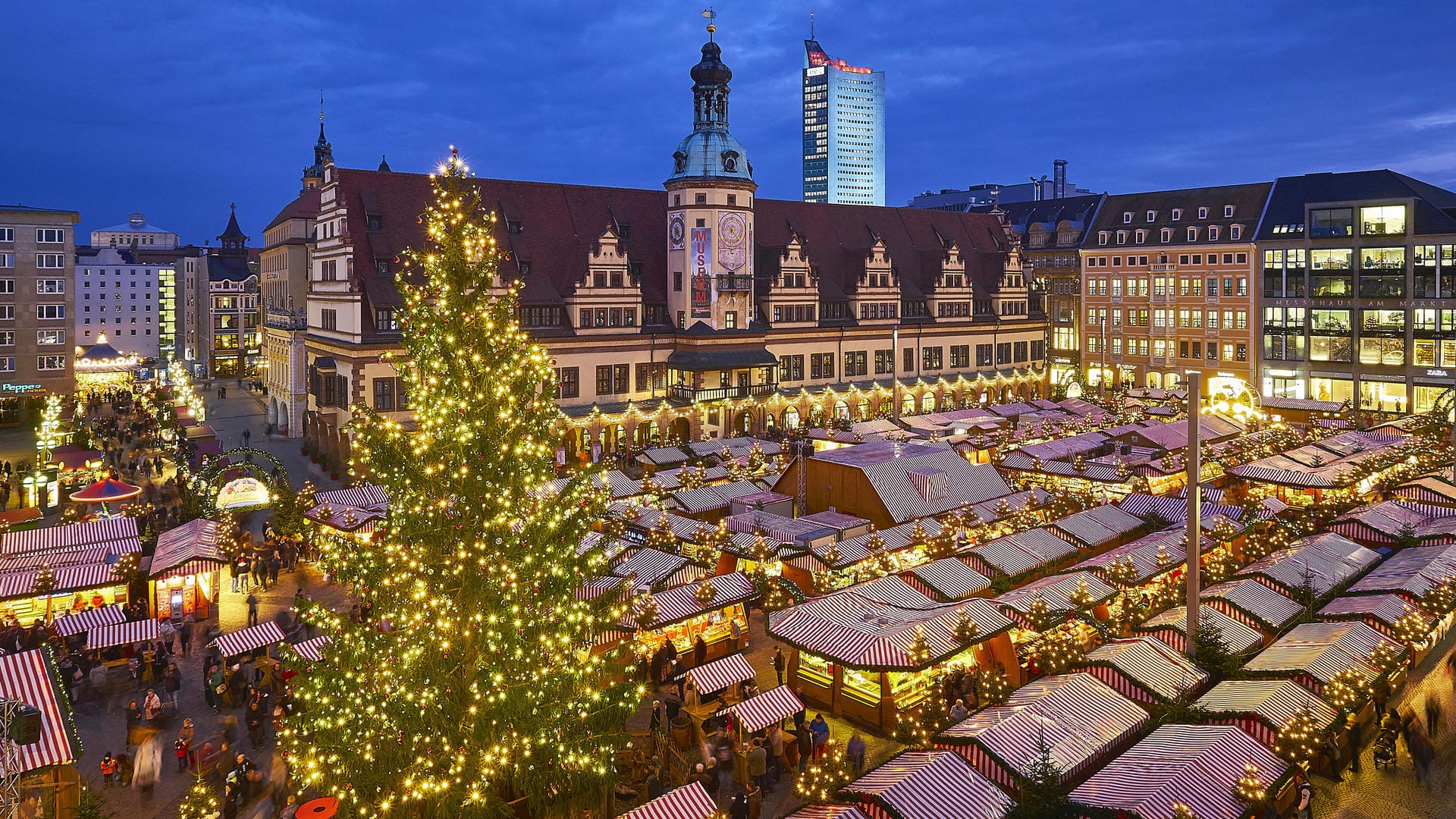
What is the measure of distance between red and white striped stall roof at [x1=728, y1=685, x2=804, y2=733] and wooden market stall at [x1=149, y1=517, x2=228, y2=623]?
1848 cm

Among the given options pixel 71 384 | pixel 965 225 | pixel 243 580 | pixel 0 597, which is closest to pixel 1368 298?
pixel 965 225

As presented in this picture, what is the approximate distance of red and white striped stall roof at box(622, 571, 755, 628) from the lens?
25844mm

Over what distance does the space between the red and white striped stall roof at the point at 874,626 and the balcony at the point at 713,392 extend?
36921 millimetres

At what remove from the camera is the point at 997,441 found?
170ft

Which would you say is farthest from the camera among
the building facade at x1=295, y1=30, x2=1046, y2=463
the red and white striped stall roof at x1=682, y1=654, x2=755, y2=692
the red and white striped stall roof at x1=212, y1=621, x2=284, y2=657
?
the building facade at x1=295, y1=30, x2=1046, y2=463

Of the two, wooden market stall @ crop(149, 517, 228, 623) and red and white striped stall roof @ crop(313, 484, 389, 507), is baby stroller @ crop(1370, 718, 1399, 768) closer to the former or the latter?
wooden market stall @ crop(149, 517, 228, 623)

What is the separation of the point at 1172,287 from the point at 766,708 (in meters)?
76.7

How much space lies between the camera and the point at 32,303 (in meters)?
78.9

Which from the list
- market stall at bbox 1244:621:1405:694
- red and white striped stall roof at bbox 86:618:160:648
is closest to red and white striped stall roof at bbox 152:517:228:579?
red and white striped stall roof at bbox 86:618:160:648

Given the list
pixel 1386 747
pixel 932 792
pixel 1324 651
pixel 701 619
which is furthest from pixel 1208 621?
pixel 701 619

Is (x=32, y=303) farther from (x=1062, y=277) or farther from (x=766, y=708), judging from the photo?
(x=1062, y=277)

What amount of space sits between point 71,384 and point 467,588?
83272 mm

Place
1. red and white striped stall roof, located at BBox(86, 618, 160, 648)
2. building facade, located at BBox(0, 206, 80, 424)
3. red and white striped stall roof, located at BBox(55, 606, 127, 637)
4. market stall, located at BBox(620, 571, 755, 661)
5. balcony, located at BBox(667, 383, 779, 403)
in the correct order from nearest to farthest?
market stall, located at BBox(620, 571, 755, 661) < red and white striped stall roof, located at BBox(86, 618, 160, 648) < red and white striped stall roof, located at BBox(55, 606, 127, 637) < balcony, located at BBox(667, 383, 779, 403) < building facade, located at BBox(0, 206, 80, 424)

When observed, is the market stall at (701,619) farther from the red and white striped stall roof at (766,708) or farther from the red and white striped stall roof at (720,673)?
the red and white striped stall roof at (766,708)
